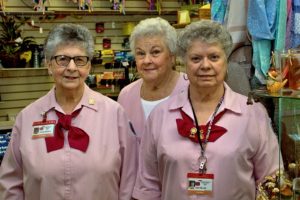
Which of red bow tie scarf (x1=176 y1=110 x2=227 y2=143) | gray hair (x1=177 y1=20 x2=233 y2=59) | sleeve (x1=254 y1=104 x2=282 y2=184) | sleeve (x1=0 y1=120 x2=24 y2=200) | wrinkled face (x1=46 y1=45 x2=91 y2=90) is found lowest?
sleeve (x1=0 y1=120 x2=24 y2=200)

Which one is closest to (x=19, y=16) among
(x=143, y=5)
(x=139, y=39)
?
(x=143, y=5)

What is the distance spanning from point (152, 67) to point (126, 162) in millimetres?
608

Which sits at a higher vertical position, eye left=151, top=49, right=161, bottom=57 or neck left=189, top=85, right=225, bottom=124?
eye left=151, top=49, right=161, bottom=57

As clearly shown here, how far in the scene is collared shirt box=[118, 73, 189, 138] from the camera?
2566 mm

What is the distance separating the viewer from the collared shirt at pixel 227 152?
6.20 feet

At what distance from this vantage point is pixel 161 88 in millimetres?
2650

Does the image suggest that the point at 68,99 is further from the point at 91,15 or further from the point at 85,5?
the point at 91,15

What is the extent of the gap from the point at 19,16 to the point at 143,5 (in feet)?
4.91

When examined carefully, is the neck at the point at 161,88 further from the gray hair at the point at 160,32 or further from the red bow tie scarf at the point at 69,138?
the red bow tie scarf at the point at 69,138

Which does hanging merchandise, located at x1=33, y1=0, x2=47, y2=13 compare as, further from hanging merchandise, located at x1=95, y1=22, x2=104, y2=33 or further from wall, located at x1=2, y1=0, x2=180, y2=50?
hanging merchandise, located at x1=95, y1=22, x2=104, y2=33

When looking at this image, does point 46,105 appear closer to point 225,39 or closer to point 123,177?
point 123,177

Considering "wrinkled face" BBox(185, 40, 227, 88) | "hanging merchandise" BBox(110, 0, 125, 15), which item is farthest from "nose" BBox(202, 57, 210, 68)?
"hanging merchandise" BBox(110, 0, 125, 15)

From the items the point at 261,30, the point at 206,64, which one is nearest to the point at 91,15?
the point at 261,30

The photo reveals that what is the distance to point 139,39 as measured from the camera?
8.36ft
